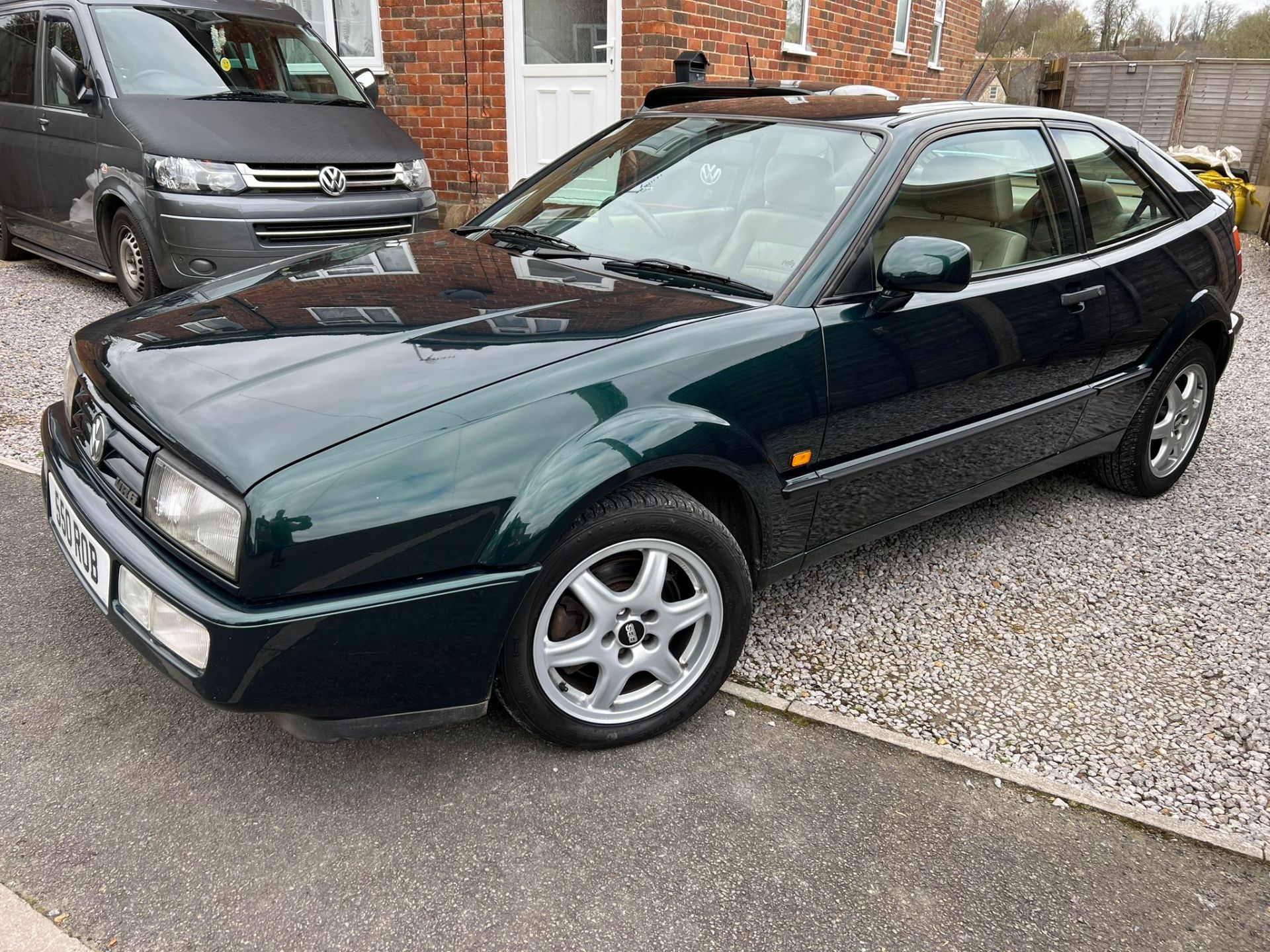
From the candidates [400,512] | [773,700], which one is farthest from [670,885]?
[400,512]

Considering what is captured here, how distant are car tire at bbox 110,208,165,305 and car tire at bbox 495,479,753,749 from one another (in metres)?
4.52

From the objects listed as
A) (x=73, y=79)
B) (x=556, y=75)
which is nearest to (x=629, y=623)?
(x=73, y=79)

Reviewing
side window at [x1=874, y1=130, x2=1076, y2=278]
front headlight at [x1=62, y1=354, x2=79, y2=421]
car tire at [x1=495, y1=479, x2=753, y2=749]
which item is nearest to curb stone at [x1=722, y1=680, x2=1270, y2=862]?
car tire at [x1=495, y1=479, x2=753, y2=749]

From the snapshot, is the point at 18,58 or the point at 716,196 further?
the point at 18,58

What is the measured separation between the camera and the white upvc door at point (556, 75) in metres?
8.33

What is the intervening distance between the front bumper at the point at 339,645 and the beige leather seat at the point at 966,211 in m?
1.63

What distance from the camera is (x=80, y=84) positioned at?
593 cm

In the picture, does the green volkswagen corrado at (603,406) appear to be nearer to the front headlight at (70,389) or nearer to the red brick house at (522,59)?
the front headlight at (70,389)

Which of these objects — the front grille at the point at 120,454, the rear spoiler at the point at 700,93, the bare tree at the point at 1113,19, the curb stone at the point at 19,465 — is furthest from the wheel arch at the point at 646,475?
the bare tree at the point at 1113,19

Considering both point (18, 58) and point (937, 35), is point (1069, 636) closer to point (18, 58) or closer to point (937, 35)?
point (18, 58)

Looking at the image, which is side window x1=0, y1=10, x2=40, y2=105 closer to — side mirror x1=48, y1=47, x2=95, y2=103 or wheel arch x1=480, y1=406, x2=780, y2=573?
side mirror x1=48, y1=47, x2=95, y2=103

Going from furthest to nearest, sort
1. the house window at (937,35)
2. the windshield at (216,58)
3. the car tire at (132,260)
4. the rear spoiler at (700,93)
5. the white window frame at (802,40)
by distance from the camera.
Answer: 1. the house window at (937,35)
2. the white window frame at (802,40)
3. the windshield at (216,58)
4. the car tire at (132,260)
5. the rear spoiler at (700,93)

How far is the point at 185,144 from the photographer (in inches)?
219

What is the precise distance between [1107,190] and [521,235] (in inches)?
88.3
